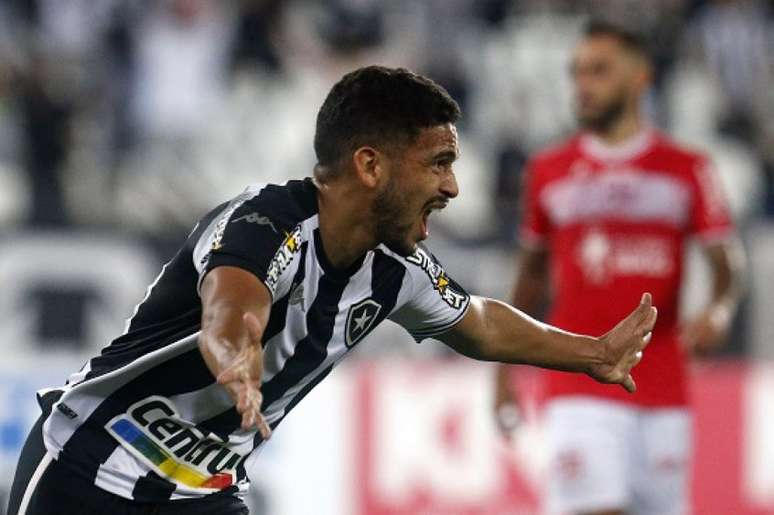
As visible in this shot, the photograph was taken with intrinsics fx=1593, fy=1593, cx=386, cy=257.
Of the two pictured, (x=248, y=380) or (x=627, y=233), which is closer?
(x=248, y=380)

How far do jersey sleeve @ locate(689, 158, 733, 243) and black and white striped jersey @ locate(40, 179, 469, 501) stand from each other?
2.72 metres

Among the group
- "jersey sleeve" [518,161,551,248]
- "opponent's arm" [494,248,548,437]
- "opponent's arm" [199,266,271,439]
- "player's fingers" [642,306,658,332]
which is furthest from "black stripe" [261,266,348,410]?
"jersey sleeve" [518,161,551,248]

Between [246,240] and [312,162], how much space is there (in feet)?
23.2

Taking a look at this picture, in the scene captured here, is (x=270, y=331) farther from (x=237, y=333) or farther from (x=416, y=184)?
(x=237, y=333)

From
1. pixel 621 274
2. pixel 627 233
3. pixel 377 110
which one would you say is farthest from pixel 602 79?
pixel 377 110

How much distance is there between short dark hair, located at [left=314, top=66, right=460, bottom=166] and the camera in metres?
3.86

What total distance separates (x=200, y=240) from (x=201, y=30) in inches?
312

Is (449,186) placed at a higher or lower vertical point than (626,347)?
higher

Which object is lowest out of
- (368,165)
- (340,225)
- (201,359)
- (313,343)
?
(201,359)

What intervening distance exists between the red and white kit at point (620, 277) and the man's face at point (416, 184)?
2.74m

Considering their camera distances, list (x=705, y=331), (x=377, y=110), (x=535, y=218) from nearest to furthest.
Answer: (x=377, y=110) → (x=705, y=331) → (x=535, y=218)

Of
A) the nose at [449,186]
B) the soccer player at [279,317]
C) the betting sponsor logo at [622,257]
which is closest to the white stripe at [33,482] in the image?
the soccer player at [279,317]

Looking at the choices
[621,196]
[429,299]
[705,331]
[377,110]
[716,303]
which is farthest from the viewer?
[716,303]

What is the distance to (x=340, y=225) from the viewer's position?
3980 mm
